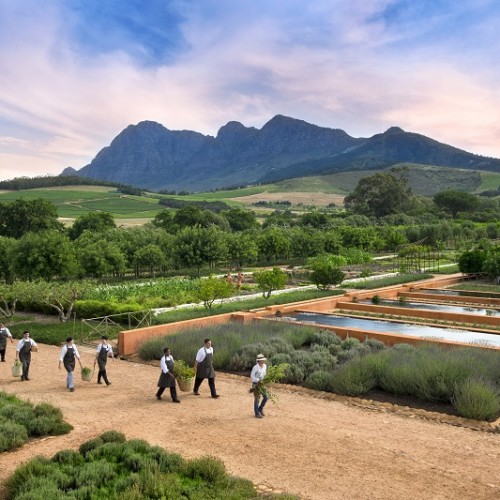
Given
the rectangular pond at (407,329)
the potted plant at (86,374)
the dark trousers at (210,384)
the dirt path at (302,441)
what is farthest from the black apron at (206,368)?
the rectangular pond at (407,329)

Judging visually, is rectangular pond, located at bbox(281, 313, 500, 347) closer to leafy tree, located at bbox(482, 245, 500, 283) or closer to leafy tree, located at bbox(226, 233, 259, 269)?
leafy tree, located at bbox(482, 245, 500, 283)

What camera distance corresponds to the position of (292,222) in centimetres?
9531

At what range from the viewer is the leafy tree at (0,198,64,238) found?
6194 centimetres

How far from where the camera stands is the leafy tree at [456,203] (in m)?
106

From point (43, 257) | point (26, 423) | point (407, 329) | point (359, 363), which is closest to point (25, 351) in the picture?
point (26, 423)

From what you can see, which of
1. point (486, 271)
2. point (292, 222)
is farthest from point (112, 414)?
point (292, 222)

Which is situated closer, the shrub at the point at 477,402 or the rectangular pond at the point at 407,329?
the shrub at the point at 477,402

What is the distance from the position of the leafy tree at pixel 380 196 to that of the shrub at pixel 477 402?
98.8 meters

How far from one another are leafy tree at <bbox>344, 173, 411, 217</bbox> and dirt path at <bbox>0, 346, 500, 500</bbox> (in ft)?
326

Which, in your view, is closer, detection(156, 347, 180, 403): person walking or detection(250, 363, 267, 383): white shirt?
detection(250, 363, 267, 383): white shirt

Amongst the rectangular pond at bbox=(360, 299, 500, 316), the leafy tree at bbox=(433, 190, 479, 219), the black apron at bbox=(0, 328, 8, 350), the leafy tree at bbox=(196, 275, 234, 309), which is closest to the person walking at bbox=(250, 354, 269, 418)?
the black apron at bbox=(0, 328, 8, 350)

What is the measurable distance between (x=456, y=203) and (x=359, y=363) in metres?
102

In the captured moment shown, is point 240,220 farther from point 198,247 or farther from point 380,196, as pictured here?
point 198,247

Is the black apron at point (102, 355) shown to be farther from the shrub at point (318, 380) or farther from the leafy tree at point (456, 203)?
the leafy tree at point (456, 203)
